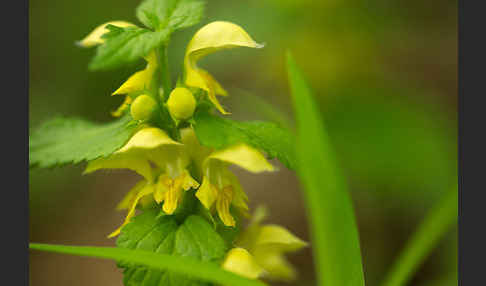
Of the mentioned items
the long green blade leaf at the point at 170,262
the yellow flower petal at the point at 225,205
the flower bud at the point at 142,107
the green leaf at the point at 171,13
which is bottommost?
the long green blade leaf at the point at 170,262

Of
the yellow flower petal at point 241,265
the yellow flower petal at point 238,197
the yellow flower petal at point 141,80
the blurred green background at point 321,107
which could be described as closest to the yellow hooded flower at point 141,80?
the yellow flower petal at point 141,80

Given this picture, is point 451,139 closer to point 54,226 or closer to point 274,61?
point 274,61

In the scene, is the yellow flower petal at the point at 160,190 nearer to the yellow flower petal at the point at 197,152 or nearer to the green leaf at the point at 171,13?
the yellow flower petal at the point at 197,152

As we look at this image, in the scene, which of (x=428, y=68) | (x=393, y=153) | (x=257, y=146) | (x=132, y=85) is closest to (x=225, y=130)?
(x=257, y=146)

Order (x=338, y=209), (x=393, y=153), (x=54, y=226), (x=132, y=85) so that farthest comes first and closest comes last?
(x=54, y=226) < (x=393, y=153) < (x=132, y=85) < (x=338, y=209)

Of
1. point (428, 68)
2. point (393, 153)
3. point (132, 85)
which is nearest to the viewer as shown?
point (132, 85)

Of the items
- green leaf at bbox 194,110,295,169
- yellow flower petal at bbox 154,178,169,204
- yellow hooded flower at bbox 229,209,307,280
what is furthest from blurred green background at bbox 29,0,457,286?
yellow flower petal at bbox 154,178,169,204

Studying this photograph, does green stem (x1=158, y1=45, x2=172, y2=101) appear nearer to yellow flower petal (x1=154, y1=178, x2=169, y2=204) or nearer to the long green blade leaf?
yellow flower petal (x1=154, y1=178, x2=169, y2=204)

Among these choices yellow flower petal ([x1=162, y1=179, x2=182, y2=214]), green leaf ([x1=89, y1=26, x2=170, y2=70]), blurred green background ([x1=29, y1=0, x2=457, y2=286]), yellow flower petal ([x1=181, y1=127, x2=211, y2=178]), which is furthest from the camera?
blurred green background ([x1=29, y1=0, x2=457, y2=286])

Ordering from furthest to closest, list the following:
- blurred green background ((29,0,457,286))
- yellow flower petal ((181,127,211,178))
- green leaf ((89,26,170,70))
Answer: blurred green background ((29,0,457,286)) → yellow flower petal ((181,127,211,178)) → green leaf ((89,26,170,70))
